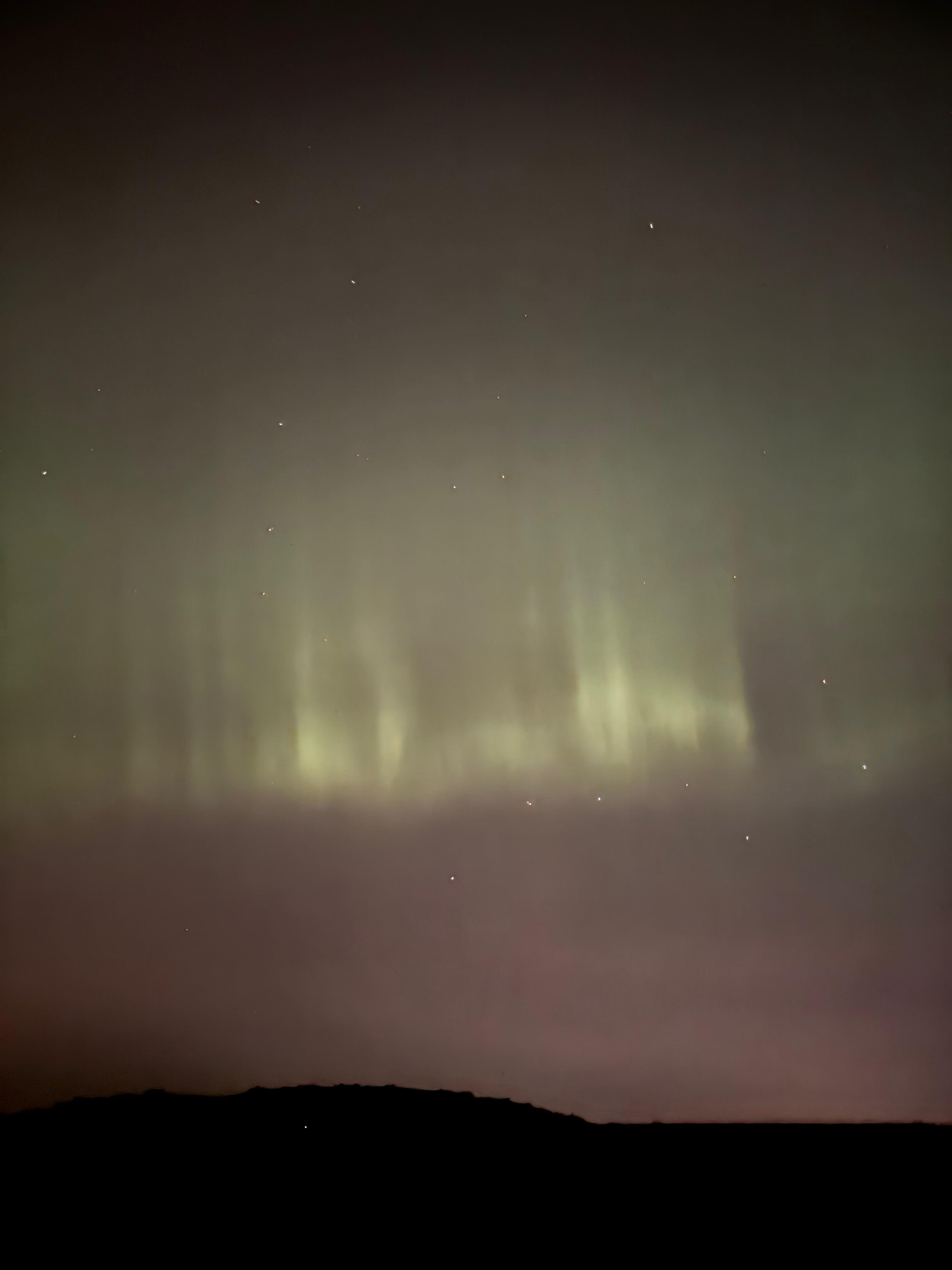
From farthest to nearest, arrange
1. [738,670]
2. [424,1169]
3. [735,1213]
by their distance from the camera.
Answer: [738,670]
[424,1169]
[735,1213]

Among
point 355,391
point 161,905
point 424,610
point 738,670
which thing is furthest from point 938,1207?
point 355,391

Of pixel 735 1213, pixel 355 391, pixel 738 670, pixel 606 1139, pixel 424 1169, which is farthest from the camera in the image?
pixel 355 391

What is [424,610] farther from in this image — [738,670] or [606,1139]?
[606,1139]

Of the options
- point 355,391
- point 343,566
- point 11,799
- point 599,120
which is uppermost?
point 599,120

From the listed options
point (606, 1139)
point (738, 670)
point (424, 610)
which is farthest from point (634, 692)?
point (606, 1139)

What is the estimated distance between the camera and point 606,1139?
2217 mm

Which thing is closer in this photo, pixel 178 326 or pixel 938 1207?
pixel 938 1207

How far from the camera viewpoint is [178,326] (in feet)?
8.50

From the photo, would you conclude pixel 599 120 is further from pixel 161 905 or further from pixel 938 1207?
pixel 938 1207

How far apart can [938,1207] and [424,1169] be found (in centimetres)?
92

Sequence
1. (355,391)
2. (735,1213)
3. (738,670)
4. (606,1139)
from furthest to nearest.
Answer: (355,391) → (738,670) → (606,1139) → (735,1213)

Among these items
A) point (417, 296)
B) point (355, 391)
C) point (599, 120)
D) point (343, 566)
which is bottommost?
point (343, 566)

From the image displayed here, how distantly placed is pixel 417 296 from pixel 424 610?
0.75 meters

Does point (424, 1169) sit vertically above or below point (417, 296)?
below
